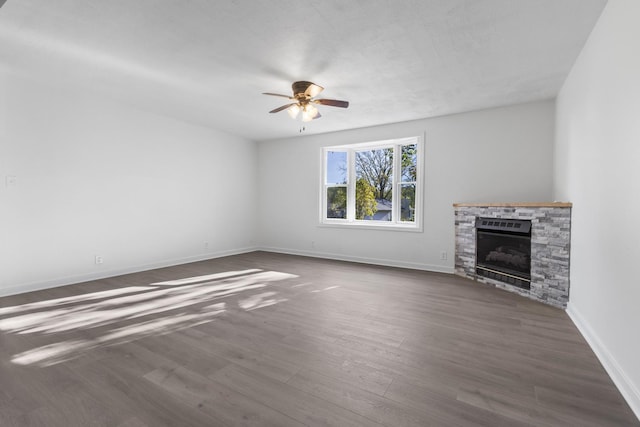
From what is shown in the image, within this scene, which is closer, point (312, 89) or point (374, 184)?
point (312, 89)

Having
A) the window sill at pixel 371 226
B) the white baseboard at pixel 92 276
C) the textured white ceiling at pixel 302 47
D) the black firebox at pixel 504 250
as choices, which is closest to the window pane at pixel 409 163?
the window sill at pixel 371 226

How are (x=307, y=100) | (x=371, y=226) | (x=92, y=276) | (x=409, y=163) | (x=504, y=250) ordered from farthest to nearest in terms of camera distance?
(x=371, y=226) < (x=409, y=163) < (x=92, y=276) < (x=504, y=250) < (x=307, y=100)

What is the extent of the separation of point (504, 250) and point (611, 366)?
87.3 inches

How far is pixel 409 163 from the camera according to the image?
17.9 feet

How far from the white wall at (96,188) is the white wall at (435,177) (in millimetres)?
1406

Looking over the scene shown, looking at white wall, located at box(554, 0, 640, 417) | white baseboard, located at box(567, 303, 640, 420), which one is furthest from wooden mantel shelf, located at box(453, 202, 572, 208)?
white baseboard, located at box(567, 303, 640, 420)

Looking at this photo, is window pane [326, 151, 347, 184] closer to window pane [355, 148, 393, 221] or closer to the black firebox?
window pane [355, 148, 393, 221]

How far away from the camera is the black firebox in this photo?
3756 mm

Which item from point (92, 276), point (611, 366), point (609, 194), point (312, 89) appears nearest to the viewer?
point (611, 366)

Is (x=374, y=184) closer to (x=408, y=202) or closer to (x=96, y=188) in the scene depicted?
(x=408, y=202)

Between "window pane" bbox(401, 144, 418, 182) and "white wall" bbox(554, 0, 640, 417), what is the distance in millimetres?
2450

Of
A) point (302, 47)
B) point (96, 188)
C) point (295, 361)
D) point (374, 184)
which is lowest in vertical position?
point (295, 361)

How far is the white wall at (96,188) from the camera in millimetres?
3635

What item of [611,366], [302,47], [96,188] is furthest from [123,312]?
[611,366]
